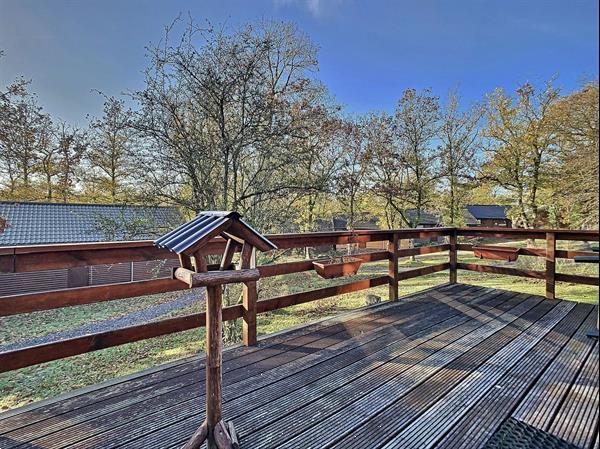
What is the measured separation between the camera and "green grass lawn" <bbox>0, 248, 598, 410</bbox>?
139 inches

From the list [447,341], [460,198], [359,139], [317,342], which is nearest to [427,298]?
[447,341]

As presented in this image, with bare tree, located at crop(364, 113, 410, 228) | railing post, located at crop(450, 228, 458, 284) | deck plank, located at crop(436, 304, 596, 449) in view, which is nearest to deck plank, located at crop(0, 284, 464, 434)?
deck plank, located at crop(436, 304, 596, 449)

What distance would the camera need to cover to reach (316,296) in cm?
294

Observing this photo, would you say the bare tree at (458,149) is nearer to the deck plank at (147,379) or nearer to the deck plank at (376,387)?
the deck plank at (376,387)

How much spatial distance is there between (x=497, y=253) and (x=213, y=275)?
12.1 ft

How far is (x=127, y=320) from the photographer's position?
6844 mm

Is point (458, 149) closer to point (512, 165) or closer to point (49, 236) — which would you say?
point (512, 165)

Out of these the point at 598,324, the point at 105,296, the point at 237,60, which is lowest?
the point at 105,296

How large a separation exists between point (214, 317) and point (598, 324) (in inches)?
50.8

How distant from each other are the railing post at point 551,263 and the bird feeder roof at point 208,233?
10.9 ft

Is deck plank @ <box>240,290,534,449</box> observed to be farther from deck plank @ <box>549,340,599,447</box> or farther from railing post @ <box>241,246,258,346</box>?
railing post @ <box>241,246,258,346</box>

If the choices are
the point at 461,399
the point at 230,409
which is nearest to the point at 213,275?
the point at 230,409

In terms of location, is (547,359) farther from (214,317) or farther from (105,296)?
(105,296)

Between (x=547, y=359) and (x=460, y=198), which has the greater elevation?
(x=460, y=198)
